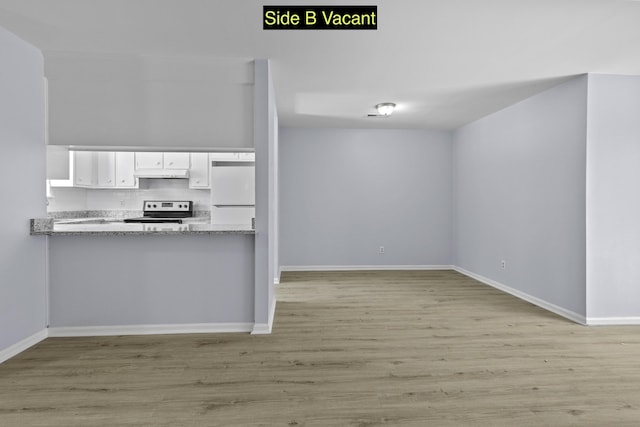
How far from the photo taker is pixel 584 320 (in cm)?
368

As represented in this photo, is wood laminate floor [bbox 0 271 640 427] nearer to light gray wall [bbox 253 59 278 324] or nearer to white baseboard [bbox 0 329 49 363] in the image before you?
white baseboard [bbox 0 329 49 363]

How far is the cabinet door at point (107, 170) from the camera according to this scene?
5.65 m

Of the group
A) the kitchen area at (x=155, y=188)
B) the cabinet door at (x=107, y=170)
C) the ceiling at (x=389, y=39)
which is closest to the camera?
the ceiling at (x=389, y=39)

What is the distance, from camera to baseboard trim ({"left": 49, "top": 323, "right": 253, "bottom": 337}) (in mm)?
3318

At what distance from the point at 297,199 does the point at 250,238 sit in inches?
122

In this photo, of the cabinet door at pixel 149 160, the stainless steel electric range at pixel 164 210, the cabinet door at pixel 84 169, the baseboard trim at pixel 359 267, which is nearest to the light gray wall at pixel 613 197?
the baseboard trim at pixel 359 267

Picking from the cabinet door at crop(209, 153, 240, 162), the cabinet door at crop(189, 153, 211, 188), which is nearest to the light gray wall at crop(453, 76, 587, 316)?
the cabinet door at crop(209, 153, 240, 162)

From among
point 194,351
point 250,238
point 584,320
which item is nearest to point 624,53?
point 584,320

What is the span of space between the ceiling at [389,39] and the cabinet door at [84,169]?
92.3 inches

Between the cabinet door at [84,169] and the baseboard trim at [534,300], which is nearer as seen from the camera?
the baseboard trim at [534,300]

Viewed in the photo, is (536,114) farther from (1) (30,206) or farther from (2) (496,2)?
(1) (30,206)

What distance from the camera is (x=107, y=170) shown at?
18.6 feet

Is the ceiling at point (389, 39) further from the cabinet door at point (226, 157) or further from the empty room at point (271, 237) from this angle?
the cabinet door at point (226, 157)

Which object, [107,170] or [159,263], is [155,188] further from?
[159,263]
